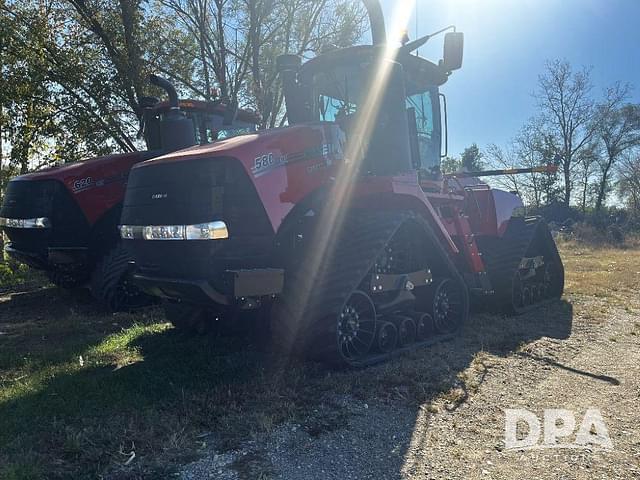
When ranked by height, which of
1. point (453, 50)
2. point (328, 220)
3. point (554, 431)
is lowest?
point (554, 431)

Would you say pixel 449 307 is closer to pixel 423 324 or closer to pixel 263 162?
pixel 423 324

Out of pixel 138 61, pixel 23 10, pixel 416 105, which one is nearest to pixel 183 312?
pixel 416 105

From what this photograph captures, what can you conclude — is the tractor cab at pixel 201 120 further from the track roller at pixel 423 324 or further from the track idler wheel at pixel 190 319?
the track roller at pixel 423 324

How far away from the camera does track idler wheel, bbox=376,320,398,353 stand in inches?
196

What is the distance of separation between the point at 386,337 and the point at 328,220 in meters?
1.32

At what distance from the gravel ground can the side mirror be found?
9.53ft

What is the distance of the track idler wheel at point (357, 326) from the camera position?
464cm

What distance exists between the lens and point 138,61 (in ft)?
41.7

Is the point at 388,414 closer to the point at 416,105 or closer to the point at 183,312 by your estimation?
the point at 183,312

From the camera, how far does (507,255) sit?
7.47m

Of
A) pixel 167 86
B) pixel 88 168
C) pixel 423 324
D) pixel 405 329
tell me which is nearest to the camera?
pixel 405 329

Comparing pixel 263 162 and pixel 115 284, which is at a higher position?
pixel 263 162

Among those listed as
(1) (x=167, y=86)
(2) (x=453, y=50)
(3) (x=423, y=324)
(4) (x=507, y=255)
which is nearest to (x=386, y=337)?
(3) (x=423, y=324)

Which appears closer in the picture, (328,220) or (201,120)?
(328,220)
